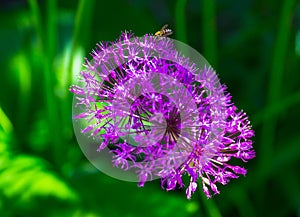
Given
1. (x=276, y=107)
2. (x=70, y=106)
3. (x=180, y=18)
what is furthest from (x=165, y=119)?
(x=70, y=106)

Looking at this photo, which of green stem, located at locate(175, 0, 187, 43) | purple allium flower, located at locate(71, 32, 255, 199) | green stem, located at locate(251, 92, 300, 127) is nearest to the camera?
purple allium flower, located at locate(71, 32, 255, 199)

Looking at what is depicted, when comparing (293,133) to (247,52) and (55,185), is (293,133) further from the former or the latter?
(55,185)

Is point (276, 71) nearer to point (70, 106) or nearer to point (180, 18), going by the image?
point (180, 18)

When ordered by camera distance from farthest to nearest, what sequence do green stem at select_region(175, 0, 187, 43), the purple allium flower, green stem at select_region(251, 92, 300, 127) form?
green stem at select_region(251, 92, 300, 127) < green stem at select_region(175, 0, 187, 43) < the purple allium flower

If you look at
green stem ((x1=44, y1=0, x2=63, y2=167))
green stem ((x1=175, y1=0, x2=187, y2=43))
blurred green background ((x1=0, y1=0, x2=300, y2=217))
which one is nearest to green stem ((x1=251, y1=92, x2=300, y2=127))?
blurred green background ((x1=0, y1=0, x2=300, y2=217))

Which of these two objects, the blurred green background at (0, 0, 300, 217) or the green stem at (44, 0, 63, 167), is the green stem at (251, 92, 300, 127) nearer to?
the blurred green background at (0, 0, 300, 217)
